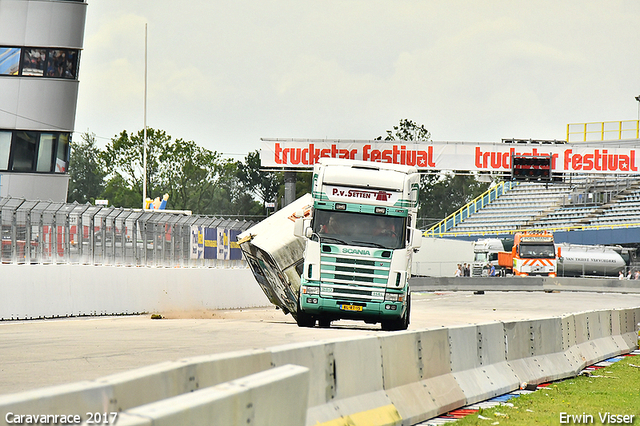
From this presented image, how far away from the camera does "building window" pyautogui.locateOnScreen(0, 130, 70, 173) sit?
121 feet

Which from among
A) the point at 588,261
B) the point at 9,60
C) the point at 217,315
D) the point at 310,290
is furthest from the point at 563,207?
the point at 310,290

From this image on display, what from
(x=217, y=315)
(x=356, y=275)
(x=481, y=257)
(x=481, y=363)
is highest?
(x=481, y=257)

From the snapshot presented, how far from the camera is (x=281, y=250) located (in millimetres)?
21094

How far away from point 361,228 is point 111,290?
26.4ft

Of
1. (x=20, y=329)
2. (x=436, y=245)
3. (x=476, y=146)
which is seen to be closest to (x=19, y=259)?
(x=20, y=329)

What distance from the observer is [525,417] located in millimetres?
9203

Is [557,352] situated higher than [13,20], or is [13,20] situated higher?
[13,20]

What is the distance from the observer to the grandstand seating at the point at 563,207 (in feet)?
242

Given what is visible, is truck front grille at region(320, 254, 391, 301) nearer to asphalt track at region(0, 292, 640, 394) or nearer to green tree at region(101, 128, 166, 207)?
asphalt track at region(0, 292, 640, 394)

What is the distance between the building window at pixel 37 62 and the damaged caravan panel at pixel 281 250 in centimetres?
1839

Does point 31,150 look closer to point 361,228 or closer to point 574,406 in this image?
point 361,228

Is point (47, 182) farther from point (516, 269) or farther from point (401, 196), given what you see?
point (516, 269)

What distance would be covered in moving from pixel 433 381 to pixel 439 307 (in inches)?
1086

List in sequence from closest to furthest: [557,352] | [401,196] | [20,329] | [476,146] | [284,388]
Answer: [284,388], [557,352], [20,329], [401,196], [476,146]
